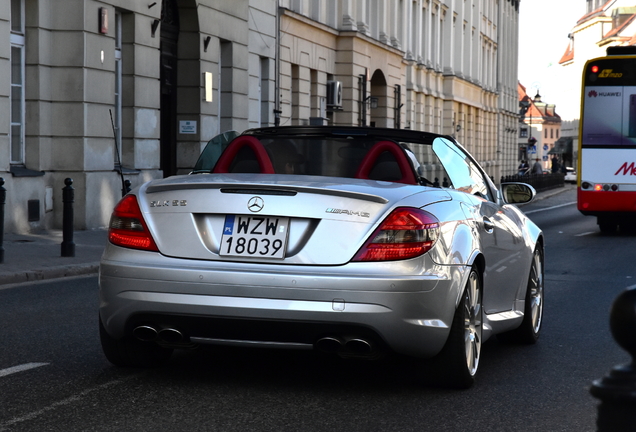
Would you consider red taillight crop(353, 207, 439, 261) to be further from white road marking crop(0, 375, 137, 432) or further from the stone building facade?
the stone building facade

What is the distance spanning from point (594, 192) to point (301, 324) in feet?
58.2

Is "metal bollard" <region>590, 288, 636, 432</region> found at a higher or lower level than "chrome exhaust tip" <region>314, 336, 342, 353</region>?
higher

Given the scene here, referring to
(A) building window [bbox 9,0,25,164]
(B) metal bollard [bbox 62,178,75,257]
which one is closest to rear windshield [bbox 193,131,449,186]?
(B) metal bollard [bbox 62,178,75,257]

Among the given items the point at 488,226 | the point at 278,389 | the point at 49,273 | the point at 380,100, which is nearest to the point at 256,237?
the point at 278,389

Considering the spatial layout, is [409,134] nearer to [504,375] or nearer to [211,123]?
[504,375]

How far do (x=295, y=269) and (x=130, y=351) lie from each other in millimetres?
1293

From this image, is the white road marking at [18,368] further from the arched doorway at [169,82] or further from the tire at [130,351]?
the arched doorway at [169,82]

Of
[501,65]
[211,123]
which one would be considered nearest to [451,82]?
[501,65]

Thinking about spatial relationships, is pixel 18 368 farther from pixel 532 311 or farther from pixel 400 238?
pixel 532 311

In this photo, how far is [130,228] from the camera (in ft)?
18.7

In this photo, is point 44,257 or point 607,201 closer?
point 44,257

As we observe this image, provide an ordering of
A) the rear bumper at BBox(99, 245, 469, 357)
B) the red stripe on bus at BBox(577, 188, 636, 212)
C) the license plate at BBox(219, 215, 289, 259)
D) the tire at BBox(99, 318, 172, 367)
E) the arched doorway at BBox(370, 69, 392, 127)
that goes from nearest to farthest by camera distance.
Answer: the rear bumper at BBox(99, 245, 469, 357) → the license plate at BBox(219, 215, 289, 259) → the tire at BBox(99, 318, 172, 367) → the red stripe on bus at BBox(577, 188, 636, 212) → the arched doorway at BBox(370, 69, 392, 127)

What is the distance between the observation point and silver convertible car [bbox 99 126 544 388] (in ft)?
17.3

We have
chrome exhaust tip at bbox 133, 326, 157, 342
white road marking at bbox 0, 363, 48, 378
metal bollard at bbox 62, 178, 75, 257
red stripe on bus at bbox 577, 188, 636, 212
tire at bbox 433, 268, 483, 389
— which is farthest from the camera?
red stripe on bus at bbox 577, 188, 636, 212
